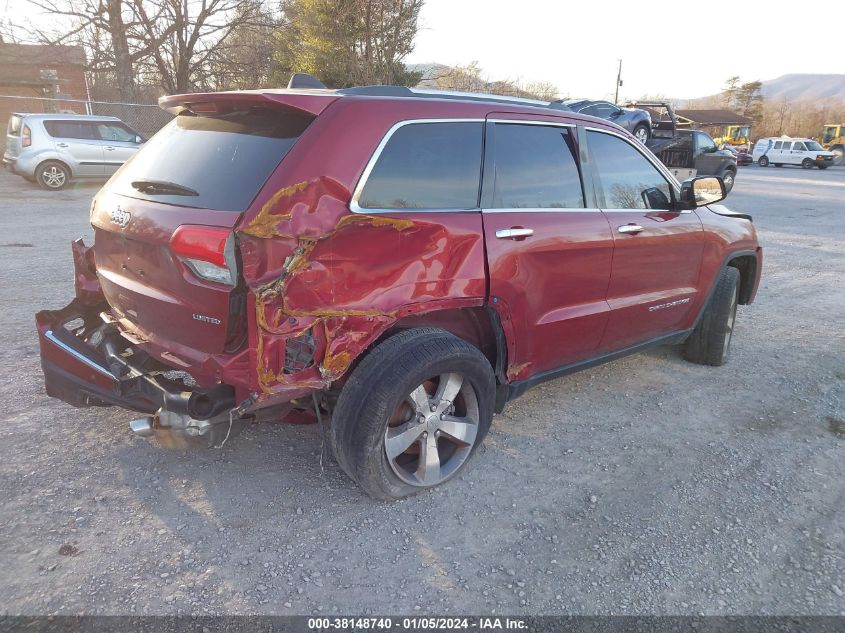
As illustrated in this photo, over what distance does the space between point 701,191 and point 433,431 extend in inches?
106

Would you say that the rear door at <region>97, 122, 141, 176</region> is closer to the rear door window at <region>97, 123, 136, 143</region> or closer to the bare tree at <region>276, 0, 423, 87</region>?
the rear door window at <region>97, 123, 136, 143</region>

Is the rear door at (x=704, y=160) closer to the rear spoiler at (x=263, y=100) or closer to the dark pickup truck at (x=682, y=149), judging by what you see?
the dark pickup truck at (x=682, y=149)

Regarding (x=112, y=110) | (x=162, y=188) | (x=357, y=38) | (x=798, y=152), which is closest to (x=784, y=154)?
(x=798, y=152)

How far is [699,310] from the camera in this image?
14.9 ft

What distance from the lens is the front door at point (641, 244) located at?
3.71 m

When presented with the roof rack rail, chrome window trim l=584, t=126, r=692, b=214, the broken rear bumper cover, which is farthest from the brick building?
chrome window trim l=584, t=126, r=692, b=214

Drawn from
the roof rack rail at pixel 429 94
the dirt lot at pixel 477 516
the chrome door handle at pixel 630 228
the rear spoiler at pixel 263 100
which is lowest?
the dirt lot at pixel 477 516

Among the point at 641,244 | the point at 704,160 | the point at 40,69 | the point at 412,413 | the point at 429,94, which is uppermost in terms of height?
the point at 40,69

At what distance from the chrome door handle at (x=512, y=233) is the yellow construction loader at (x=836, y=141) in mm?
48531

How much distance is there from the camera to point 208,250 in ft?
7.92

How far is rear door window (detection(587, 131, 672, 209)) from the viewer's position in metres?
3.70

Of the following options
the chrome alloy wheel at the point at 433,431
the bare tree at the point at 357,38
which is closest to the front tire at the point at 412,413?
the chrome alloy wheel at the point at 433,431

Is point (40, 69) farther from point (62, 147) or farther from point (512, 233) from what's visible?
point (512, 233)

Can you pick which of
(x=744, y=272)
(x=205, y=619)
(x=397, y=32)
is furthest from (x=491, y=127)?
(x=397, y=32)
